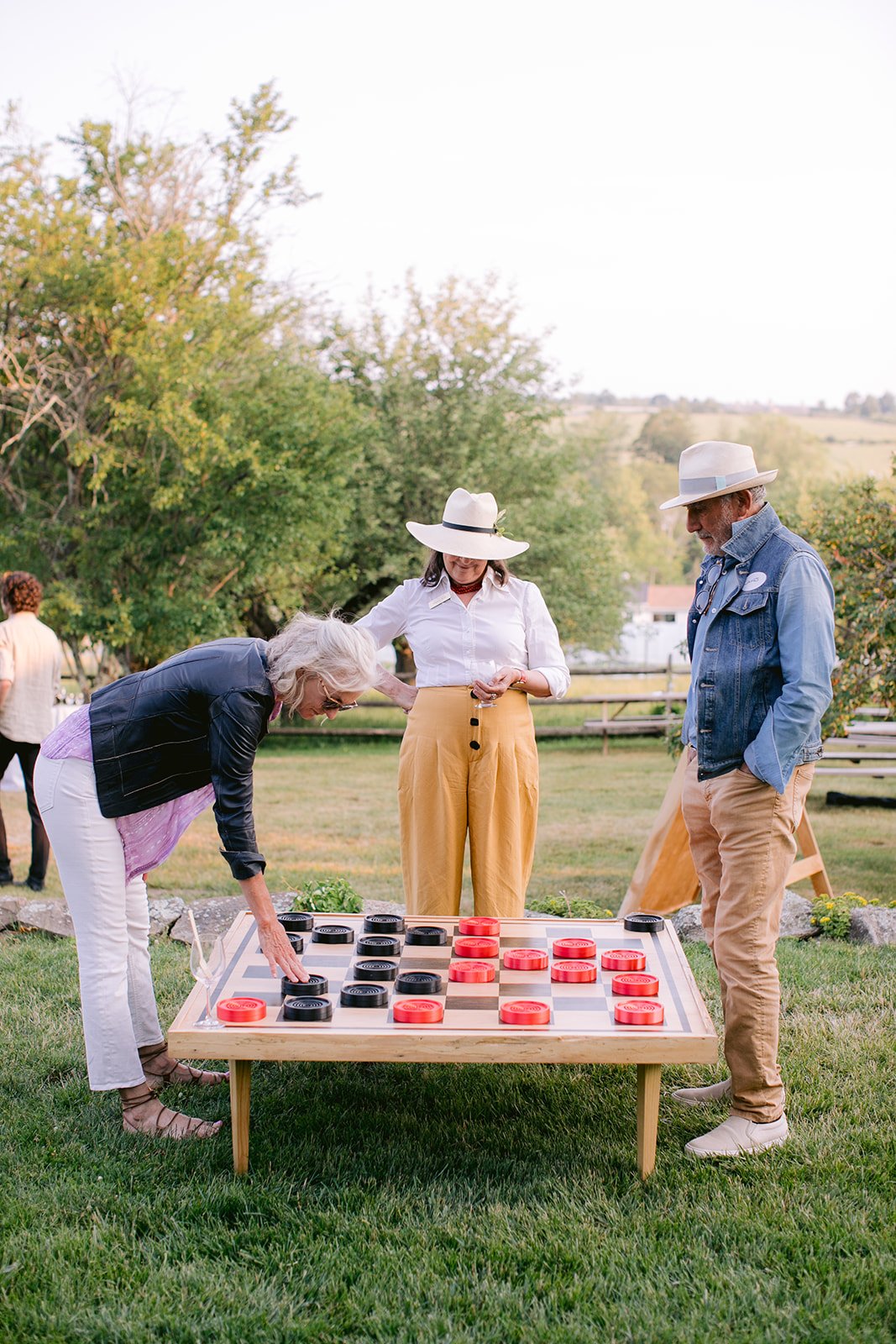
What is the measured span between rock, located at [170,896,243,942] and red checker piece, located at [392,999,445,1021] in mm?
2705

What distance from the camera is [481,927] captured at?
3.96m

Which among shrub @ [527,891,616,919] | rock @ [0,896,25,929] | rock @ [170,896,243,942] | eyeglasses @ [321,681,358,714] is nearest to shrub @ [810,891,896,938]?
shrub @ [527,891,616,919]

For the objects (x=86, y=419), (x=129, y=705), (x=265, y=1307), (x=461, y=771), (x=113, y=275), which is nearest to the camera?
(x=265, y=1307)

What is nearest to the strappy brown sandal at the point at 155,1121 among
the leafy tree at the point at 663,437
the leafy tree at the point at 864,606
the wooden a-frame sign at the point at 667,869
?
the wooden a-frame sign at the point at 667,869

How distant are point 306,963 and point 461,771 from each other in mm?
968

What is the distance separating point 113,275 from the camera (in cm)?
1197

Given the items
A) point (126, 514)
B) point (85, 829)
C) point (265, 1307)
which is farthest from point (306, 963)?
point (126, 514)

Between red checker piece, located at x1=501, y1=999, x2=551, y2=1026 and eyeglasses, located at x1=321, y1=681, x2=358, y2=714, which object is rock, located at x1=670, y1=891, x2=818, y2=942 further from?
eyeglasses, located at x1=321, y1=681, x2=358, y2=714

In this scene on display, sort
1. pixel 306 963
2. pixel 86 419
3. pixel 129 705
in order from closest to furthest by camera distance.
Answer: pixel 129 705 → pixel 306 963 → pixel 86 419

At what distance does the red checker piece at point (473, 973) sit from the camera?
3.50m

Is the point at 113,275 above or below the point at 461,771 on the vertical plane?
above

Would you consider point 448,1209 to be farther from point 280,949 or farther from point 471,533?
point 471,533

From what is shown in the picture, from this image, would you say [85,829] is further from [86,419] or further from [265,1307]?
[86,419]

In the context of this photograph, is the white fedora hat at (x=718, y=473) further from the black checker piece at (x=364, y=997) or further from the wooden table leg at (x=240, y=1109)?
the wooden table leg at (x=240, y=1109)
